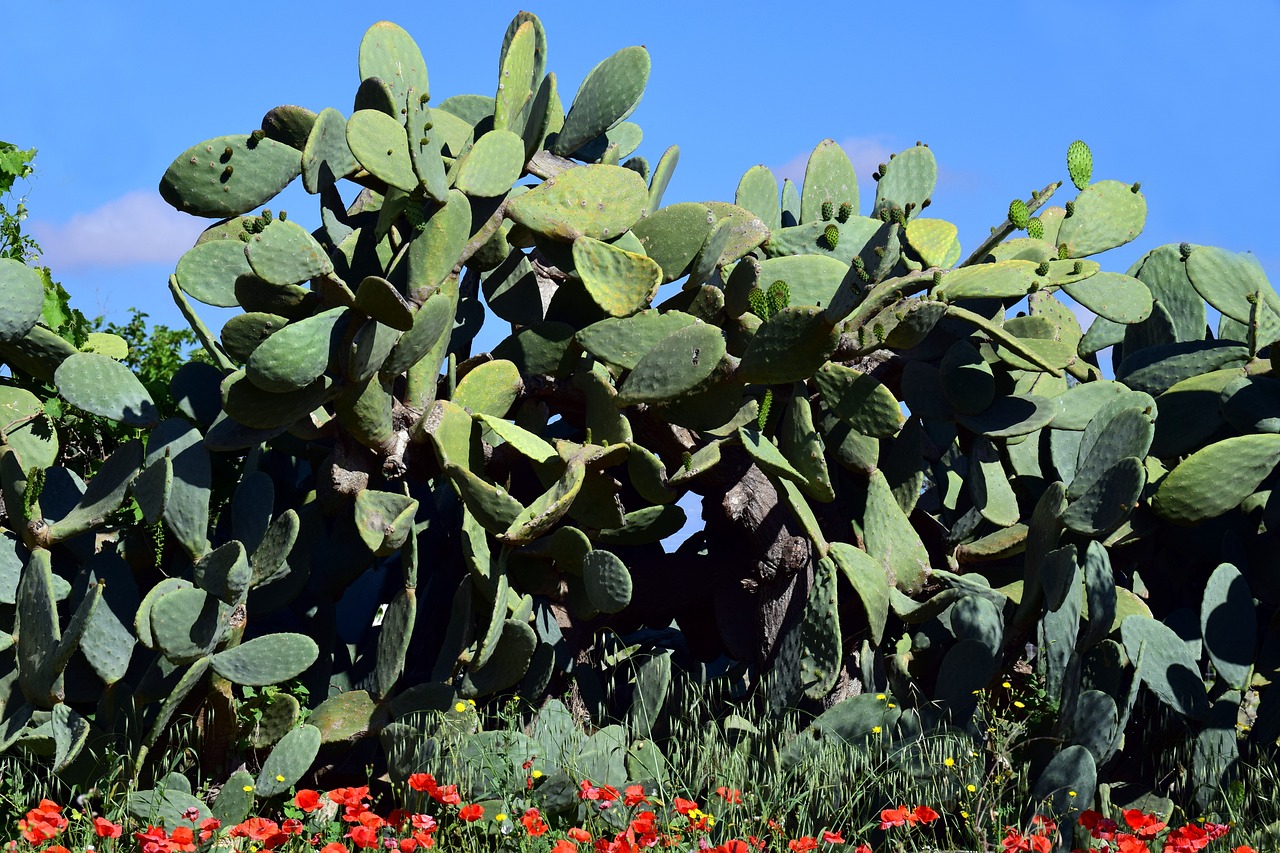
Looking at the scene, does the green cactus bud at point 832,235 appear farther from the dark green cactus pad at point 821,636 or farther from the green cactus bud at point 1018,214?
the dark green cactus pad at point 821,636

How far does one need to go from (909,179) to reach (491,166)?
173 cm

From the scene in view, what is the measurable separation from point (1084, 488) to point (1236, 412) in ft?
2.18

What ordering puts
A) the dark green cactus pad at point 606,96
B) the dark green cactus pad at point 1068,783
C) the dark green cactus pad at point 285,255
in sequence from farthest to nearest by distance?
the dark green cactus pad at point 606,96
the dark green cactus pad at point 1068,783
the dark green cactus pad at point 285,255

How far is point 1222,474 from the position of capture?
416cm

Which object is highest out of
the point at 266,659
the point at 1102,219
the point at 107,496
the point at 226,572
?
the point at 1102,219

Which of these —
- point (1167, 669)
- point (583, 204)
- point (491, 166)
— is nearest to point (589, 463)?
point (583, 204)

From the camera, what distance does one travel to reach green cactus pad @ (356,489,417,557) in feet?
12.4

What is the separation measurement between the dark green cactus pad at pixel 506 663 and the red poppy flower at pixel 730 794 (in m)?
0.74

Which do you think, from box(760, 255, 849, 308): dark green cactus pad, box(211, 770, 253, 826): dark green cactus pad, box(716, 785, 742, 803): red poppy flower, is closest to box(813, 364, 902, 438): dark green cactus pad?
box(760, 255, 849, 308): dark green cactus pad

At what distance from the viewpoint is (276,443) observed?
441 centimetres

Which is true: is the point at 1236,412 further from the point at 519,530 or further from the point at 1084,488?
the point at 519,530

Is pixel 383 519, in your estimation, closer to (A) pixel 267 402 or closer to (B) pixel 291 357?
(A) pixel 267 402

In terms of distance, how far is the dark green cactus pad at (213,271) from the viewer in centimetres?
380

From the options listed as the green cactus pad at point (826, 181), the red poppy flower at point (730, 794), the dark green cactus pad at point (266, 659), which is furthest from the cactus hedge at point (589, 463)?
the red poppy flower at point (730, 794)
